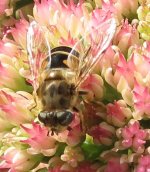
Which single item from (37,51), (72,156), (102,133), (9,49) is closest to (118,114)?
(102,133)

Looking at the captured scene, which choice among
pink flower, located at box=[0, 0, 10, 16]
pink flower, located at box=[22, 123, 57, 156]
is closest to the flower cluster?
pink flower, located at box=[22, 123, 57, 156]

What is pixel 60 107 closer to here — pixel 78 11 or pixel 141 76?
pixel 141 76

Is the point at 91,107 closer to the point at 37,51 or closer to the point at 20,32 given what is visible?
the point at 37,51

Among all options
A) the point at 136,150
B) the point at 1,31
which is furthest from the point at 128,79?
the point at 1,31

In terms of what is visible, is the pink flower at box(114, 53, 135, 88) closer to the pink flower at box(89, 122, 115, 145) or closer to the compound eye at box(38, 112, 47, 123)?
the pink flower at box(89, 122, 115, 145)

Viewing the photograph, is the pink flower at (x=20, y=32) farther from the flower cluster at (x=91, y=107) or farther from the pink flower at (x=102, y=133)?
the pink flower at (x=102, y=133)

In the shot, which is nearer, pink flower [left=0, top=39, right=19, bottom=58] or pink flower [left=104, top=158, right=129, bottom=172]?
pink flower [left=104, top=158, right=129, bottom=172]

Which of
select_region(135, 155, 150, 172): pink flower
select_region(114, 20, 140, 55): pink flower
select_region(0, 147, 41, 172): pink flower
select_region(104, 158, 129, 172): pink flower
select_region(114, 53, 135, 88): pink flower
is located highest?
select_region(114, 20, 140, 55): pink flower
